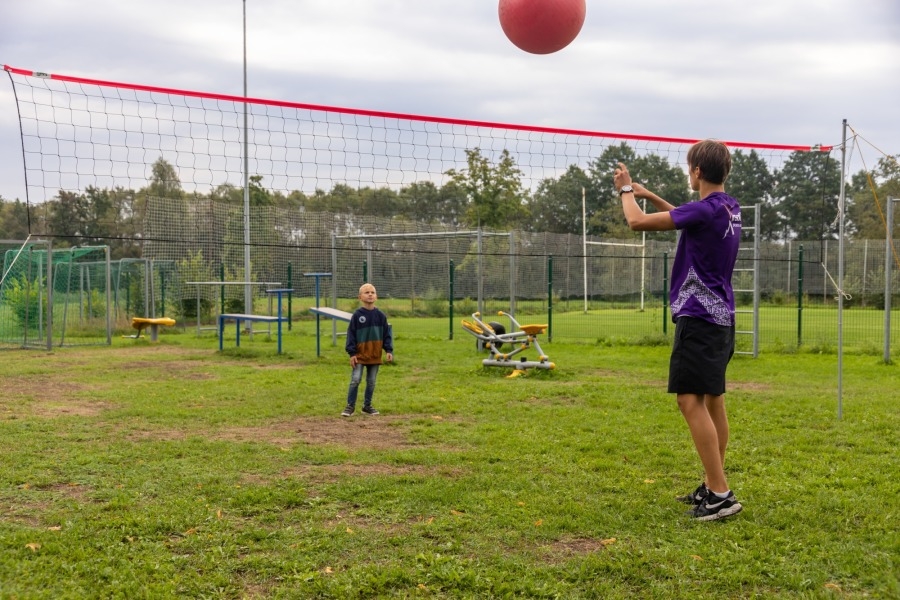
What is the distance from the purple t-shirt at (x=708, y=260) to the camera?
441cm

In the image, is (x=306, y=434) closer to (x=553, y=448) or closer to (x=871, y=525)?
(x=553, y=448)

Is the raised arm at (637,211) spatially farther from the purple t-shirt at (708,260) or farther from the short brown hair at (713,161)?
the short brown hair at (713,161)

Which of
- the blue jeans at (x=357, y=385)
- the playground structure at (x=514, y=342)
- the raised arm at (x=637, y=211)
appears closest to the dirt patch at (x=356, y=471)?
the raised arm at (x=637, y=211)

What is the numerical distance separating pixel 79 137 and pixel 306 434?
3354 mm

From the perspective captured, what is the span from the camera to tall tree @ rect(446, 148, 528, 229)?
13.2 meters

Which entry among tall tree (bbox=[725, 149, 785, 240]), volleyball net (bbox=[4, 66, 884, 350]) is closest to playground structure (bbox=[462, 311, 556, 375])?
volleyball net (bbox=[4, 66, 884, 350])

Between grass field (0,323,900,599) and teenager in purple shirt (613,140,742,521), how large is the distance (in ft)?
0.88

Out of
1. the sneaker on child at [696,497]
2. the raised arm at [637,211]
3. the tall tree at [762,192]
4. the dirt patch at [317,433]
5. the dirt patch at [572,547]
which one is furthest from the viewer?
the tall tree at [762,192]

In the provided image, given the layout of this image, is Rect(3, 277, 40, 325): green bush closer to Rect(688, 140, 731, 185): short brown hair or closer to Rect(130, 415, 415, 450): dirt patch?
Rect(130, 415, 415, 450): dirt patch

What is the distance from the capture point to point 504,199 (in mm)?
22609

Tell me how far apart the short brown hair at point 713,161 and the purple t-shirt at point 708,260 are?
5.3 inches

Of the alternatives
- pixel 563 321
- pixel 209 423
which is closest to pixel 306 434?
pixel 209 423

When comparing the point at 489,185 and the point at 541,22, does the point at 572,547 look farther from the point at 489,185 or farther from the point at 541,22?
the point at 489,185

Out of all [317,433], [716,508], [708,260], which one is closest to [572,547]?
[716,508]
